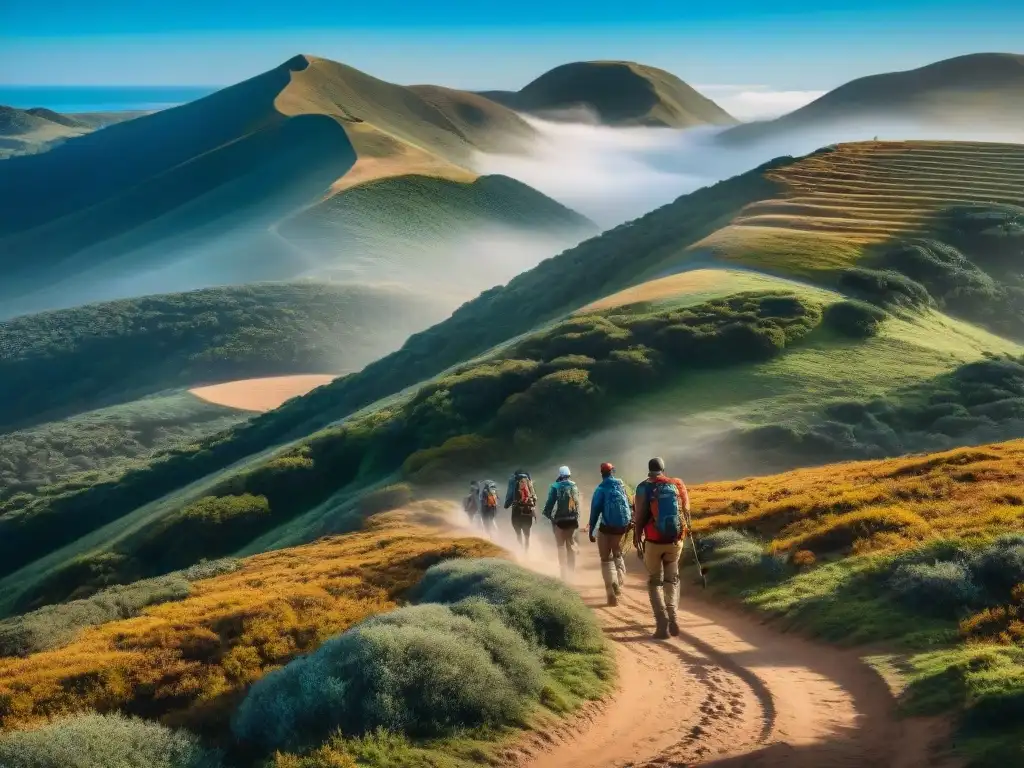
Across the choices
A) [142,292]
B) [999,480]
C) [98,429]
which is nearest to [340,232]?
[142,292]

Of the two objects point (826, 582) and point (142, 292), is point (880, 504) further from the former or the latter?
point (142, 292)

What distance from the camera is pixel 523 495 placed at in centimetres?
1930

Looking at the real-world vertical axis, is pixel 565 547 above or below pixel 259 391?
above

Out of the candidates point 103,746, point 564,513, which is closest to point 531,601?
point 564,513

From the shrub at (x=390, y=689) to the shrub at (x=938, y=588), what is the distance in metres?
4.94

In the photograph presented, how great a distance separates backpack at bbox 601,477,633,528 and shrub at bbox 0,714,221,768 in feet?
22.1

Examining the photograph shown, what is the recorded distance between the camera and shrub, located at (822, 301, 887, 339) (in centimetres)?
4162

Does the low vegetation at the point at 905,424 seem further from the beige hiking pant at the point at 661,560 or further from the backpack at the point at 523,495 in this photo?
the beige hiking pant at the point at 661,560

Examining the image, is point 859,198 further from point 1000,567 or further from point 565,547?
point 1000,567

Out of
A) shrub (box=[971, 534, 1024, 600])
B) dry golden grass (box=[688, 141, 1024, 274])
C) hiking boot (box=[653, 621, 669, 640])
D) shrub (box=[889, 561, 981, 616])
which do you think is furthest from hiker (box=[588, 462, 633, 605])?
dry golden grass (box=[688, 141, 1024, 274])

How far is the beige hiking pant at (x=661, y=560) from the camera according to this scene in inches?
527

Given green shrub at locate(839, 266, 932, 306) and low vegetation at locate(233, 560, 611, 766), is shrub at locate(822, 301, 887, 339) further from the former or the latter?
low vegetation at locate(233, 560, 611, 766)

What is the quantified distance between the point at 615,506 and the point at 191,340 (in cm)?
11498

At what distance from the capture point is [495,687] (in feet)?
33.9
